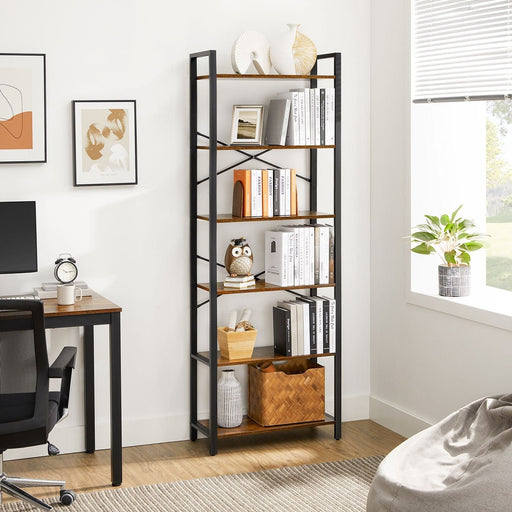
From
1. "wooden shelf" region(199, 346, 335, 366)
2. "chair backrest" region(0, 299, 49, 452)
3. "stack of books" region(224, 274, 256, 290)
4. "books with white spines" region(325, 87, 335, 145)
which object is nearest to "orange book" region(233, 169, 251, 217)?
"stack of books" region(224, 274, 256, 290)

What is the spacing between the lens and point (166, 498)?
146 inches

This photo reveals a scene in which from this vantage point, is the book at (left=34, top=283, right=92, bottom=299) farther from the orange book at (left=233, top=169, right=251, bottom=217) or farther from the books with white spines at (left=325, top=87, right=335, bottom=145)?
the books with white spines at (left=325, top=87, right=335, bottom=145)

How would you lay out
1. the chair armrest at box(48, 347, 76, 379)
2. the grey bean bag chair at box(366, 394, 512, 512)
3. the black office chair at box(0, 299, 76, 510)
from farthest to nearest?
the chair armrest at box(48, 347, 76, 379) → the black office chair at box(0, 299, 76, 510) → the grey bean bag chair at box(366, 394, 512, 512)

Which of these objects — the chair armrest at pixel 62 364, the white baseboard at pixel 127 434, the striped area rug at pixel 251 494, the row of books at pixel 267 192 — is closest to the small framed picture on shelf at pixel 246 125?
the row of books at pixel 267 192

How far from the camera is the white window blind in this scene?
3.84m

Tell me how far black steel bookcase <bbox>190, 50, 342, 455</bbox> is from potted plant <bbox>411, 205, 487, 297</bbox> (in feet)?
1.46

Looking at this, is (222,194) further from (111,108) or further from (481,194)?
(481,194)

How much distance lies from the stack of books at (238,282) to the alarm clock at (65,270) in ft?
2.39

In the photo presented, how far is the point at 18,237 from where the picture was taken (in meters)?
3.96

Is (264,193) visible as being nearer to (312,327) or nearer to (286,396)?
(312,327)

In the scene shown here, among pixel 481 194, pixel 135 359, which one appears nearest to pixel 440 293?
pixel 481 194

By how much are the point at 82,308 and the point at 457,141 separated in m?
2.06

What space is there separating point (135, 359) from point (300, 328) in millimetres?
841

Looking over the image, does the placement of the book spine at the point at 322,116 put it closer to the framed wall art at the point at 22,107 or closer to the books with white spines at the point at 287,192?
the books with white spines at the point at 287,192
